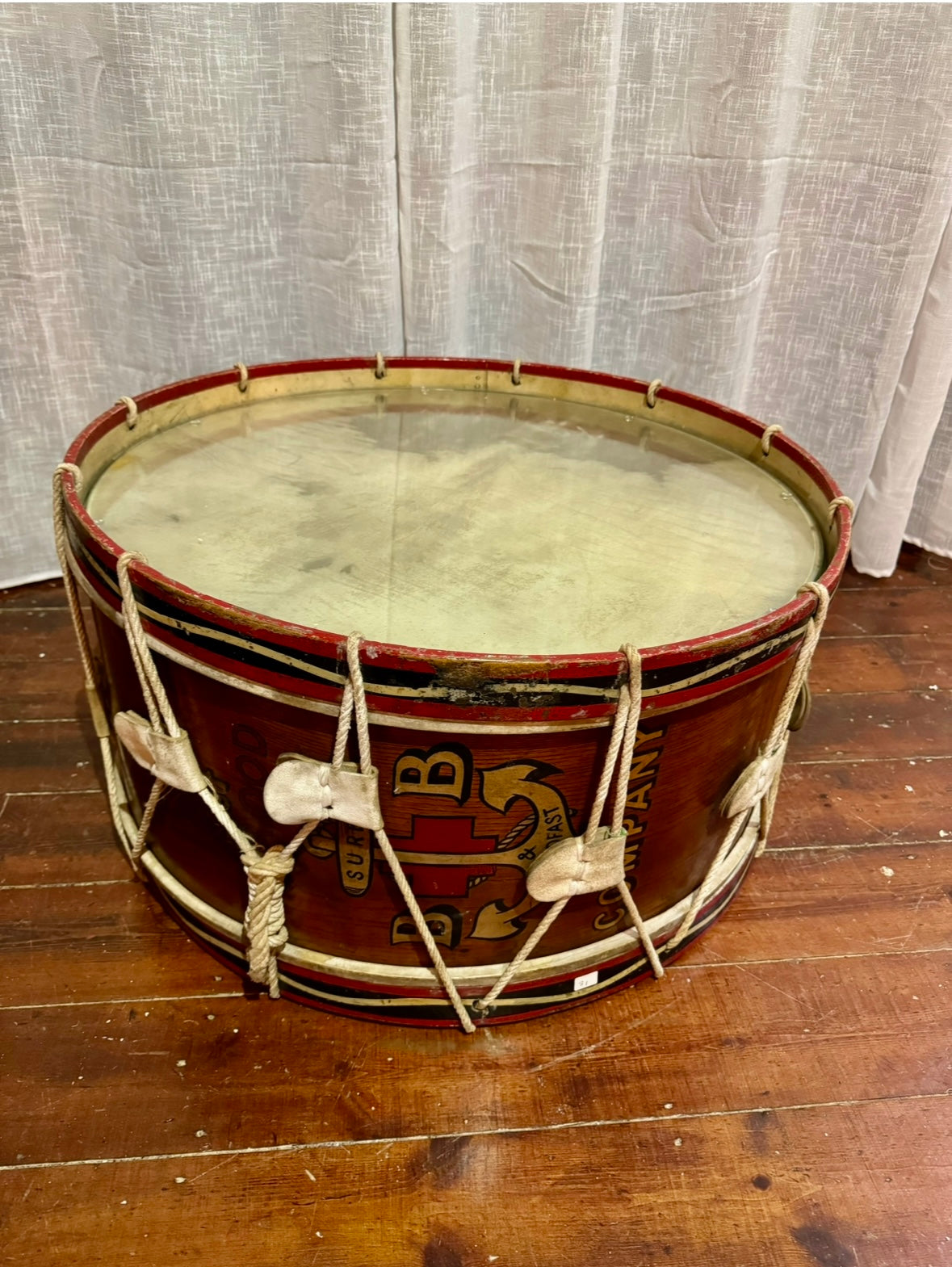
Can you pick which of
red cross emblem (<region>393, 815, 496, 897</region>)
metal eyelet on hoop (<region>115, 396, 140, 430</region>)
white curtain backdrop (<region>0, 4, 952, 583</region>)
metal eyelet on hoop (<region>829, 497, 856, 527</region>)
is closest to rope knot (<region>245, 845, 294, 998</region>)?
red cross emblem (<region>393, 815, 496, 897</region>)

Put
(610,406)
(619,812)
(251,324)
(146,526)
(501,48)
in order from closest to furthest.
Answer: (619,812)
(146,526)
(610,406)
(501,48)
(251,324)

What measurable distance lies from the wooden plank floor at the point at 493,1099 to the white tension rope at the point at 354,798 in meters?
0.09

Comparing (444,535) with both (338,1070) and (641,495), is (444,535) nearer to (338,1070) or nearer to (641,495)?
(641,495)

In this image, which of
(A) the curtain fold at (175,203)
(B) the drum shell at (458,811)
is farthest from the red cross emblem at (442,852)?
(A) the curtain fold at (175,203)

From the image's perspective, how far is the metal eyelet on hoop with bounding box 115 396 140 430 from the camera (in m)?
1.11

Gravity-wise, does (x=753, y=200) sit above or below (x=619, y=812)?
above

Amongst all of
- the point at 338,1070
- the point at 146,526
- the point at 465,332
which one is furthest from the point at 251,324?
the point at 338,1070

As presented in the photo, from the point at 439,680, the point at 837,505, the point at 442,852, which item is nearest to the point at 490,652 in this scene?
the point at 439,680

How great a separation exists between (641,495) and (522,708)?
42 centimetres

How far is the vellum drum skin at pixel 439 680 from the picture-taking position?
2.68ft

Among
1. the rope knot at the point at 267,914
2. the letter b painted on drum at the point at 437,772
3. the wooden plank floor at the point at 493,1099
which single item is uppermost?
the letter b painted on drum at the point at 437,772

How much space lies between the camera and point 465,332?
1.66 meters

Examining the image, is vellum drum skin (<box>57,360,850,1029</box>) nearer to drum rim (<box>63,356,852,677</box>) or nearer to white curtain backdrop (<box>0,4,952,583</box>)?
drum rim (<box>63,356,852,677</box>)

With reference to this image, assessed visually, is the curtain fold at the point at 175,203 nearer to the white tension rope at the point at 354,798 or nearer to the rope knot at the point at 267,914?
the white tension rope at the point at 354,798
